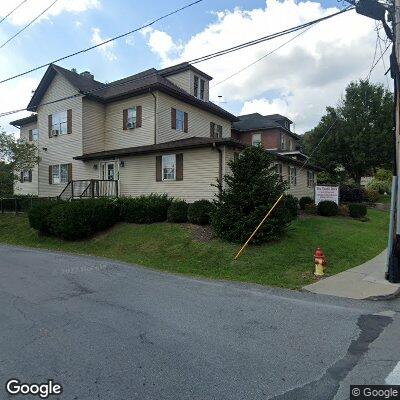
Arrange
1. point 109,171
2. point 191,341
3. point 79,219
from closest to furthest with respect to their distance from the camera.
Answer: point 191,341, point 79,219, point 109,171

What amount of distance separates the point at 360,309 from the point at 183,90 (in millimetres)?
20535

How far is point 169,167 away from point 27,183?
52.5ft

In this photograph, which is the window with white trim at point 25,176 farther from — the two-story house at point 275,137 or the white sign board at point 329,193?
the white sign board at point 329,193

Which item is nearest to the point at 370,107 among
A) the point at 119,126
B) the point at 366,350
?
the point at 119,126

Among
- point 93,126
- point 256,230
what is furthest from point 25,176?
point 256,230

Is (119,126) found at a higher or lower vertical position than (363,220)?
higher

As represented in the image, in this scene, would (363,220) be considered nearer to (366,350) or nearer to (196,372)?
(366,350)

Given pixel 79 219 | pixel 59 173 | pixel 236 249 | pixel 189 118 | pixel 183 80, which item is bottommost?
pixel 236 249

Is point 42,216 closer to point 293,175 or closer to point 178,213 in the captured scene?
point 178,213

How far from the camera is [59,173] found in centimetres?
2511

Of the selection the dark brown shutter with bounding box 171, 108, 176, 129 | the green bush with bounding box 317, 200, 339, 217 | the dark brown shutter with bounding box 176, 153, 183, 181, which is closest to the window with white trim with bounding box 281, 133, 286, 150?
the dark brown shutter with bounding box 171, 108, 176, 129

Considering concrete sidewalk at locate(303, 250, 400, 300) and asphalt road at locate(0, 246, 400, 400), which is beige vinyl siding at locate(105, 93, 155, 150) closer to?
asphalt road at locate(0, 246, 400, 400)

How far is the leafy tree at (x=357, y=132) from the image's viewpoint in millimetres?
34812

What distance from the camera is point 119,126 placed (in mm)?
23484
